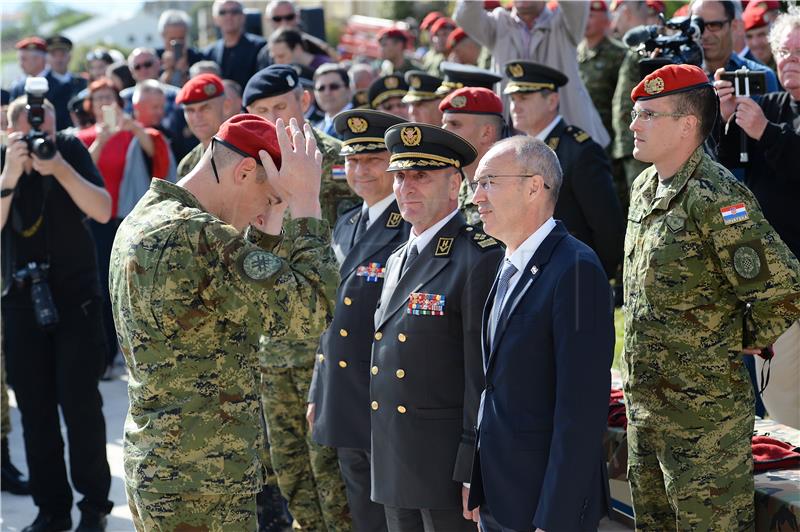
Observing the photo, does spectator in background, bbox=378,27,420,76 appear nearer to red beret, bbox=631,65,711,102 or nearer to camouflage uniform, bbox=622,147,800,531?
red beret, bbox=631,65,711,102

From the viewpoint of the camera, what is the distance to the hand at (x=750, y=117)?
438 cm

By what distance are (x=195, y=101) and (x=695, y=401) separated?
3.85 meters

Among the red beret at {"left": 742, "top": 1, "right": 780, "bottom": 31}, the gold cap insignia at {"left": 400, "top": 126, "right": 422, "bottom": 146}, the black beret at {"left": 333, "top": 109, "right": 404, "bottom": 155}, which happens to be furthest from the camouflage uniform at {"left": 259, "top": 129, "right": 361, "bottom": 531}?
the red beret at {"left": 742, "top": 1, "right": 780, "bottom": 31}

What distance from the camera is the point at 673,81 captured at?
12.6 ft

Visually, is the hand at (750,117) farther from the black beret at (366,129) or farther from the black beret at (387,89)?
the black beret at (387,89)

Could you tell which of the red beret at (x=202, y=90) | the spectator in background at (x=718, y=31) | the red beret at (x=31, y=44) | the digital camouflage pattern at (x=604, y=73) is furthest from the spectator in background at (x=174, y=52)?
the spectator in background at (x=718, y=31)

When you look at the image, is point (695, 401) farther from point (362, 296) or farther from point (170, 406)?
point (170, 406)

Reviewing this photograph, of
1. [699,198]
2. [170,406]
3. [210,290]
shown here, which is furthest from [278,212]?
[699,198]

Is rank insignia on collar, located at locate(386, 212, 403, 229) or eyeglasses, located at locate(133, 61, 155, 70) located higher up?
eyeglasses, located at locate(133, 61, 155, 70)

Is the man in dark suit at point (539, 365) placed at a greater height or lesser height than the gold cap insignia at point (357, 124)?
lesser

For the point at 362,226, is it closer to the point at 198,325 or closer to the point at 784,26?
the point at 198,325

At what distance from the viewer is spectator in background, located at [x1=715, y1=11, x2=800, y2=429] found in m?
4.45

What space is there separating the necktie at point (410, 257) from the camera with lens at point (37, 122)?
2416 millimetres

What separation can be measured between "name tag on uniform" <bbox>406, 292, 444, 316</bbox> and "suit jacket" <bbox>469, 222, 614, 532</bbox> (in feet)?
1.38
